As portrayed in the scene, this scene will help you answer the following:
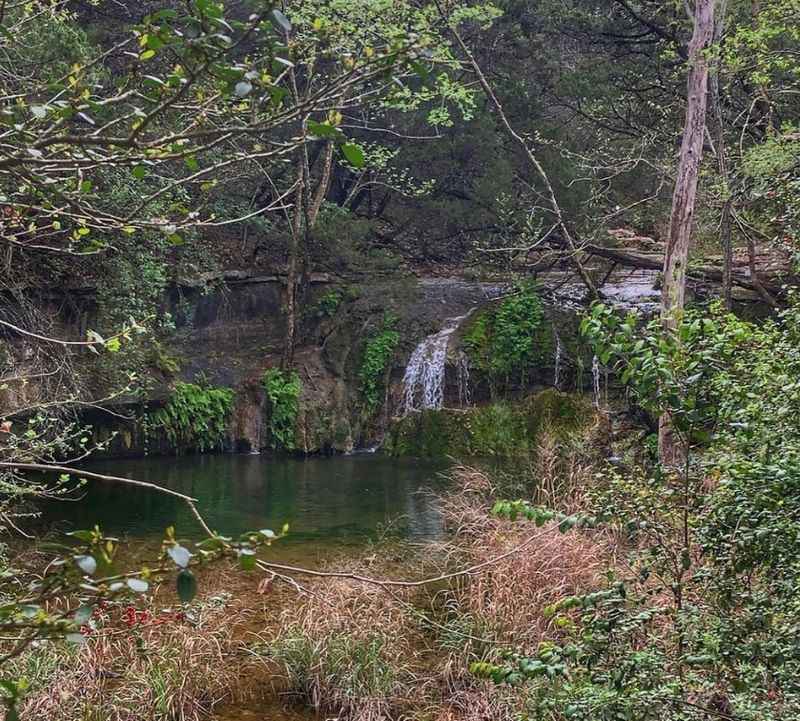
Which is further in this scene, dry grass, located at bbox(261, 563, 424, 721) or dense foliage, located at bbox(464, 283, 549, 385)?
dense foliage, located at bbox(464, 283, 549, 385)

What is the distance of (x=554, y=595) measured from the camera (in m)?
6.35

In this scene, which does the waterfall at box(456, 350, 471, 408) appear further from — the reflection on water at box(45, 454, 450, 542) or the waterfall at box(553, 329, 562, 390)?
the reflection on water at box(45, 454, 450, 542)

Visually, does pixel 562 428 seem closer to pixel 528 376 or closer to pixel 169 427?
pixel 528 376

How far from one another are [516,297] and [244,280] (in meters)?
6.13

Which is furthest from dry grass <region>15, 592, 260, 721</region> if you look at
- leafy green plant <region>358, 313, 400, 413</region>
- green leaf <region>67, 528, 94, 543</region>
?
leafy green plant <region>358, 313, 400, 413</region>

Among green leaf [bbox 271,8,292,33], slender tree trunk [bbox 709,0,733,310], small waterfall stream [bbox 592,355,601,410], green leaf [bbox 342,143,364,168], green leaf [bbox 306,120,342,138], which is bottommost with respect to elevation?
small waterfall stream [bbox 592,355,601,410]

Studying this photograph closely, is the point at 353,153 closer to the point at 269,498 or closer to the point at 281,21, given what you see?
the point at 281,21

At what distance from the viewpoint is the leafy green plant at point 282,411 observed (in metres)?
17.0

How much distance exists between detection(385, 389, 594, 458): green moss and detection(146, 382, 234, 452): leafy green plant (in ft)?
11.1

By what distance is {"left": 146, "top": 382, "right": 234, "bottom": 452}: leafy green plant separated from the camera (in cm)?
1558

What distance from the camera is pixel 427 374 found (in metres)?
17.5

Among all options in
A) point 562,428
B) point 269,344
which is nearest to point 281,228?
point 269,344

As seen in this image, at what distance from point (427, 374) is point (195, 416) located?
15.8ft

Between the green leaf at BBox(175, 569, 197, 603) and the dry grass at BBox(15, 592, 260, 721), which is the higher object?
the green leaf at BBox(175, 569, 197, 603)
